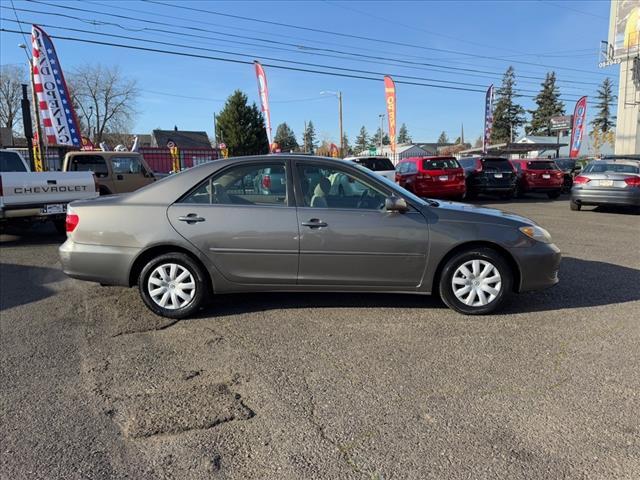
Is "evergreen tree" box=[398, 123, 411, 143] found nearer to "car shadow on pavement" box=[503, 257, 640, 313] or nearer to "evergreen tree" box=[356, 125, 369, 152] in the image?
"evergreen tree" box=[356, 125, 369, 152]

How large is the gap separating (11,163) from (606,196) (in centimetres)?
1448

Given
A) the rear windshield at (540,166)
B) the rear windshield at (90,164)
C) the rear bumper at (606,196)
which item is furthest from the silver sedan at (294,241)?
the rear windshield at (540,166)

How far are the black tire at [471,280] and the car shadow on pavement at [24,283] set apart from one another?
452 cm

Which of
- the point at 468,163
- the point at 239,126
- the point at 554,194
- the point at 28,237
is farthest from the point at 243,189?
the point at 239,126

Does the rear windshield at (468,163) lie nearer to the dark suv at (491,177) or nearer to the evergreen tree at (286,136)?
the dark suv at (491,177)

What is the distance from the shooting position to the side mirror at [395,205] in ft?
14.8

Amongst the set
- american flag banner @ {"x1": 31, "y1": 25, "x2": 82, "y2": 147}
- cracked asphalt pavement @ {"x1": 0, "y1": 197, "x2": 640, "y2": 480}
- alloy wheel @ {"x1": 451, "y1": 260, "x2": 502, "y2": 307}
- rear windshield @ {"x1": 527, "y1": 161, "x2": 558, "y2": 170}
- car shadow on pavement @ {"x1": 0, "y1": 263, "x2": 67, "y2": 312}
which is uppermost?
american flag banner @ {"x1": 31, "y1": 25, "x2": 82, "y2": 147}

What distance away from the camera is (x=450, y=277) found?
461 centimetres

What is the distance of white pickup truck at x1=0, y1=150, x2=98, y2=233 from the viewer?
8.35 meters

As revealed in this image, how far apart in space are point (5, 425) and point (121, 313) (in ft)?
6.67

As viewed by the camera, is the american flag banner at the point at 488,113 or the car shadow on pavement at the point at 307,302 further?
the american flag banner at the point at 488,113

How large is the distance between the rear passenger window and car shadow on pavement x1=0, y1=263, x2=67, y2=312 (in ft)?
7.90

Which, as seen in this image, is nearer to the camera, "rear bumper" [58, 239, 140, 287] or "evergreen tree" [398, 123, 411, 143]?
"rear bumper" [58, 239, 140, 287]

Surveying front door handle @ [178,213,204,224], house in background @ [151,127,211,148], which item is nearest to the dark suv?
front door handle @ [178,213,204,224]
